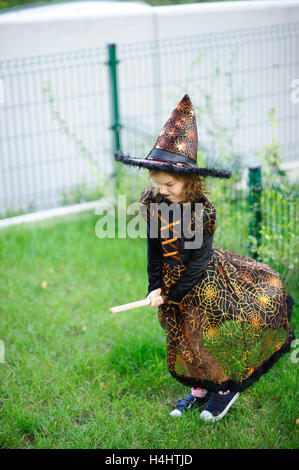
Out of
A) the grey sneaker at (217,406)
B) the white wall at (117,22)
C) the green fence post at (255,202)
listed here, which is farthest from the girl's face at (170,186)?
the white wall at (117,22)

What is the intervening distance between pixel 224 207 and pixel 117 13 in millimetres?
3269

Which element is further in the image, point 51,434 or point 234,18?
point 234,18

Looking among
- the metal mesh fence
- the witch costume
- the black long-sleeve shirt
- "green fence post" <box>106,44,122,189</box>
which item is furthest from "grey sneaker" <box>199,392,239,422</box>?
"green fence post" <box>106,44,122,189</box>

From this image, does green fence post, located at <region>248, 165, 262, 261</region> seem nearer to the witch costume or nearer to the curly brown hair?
the witch costume

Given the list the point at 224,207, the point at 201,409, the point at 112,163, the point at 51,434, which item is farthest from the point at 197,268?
the point at 112,163

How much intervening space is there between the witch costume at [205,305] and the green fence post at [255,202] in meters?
1.25

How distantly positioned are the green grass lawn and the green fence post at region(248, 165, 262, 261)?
1.02 meters

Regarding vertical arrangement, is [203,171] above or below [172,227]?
above

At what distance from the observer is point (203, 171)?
270cm

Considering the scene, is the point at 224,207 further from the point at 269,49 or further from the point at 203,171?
the point at 269,49

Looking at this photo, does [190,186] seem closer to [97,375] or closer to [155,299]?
[155,299]

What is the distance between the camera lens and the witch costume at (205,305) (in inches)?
115

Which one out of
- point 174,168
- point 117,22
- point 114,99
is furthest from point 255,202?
point 117,22

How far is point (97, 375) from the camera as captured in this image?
3.67m
